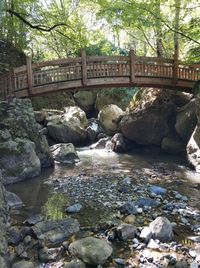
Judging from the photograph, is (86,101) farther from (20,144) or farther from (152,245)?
(152,245)

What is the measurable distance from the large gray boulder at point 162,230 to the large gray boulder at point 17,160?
520 cm

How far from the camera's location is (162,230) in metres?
5.99

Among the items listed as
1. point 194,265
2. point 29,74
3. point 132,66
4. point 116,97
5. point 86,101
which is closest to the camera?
point 194,265

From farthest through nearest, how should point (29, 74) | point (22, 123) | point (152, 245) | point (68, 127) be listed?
point (68, 127)
point (29, 74)
point (22, 123)
point (152, 245)

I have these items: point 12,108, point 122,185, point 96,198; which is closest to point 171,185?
point 122,185

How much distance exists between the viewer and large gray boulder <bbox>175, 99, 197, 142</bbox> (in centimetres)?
1290

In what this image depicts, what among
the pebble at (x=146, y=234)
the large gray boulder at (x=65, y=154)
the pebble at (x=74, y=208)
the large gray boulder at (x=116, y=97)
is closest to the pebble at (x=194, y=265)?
the pebble at (x=146, y=234)

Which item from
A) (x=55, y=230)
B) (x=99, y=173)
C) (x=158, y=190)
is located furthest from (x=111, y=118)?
(x=55, y=230)

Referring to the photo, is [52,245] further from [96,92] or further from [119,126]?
[96,92]

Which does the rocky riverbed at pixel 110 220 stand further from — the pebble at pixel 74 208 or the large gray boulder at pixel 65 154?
the large gray boulder at pixel 65 154

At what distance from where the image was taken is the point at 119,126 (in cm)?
1608

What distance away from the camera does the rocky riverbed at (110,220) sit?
533 centimetres

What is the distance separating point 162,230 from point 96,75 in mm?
7761

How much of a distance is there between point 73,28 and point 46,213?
34.2 feet
